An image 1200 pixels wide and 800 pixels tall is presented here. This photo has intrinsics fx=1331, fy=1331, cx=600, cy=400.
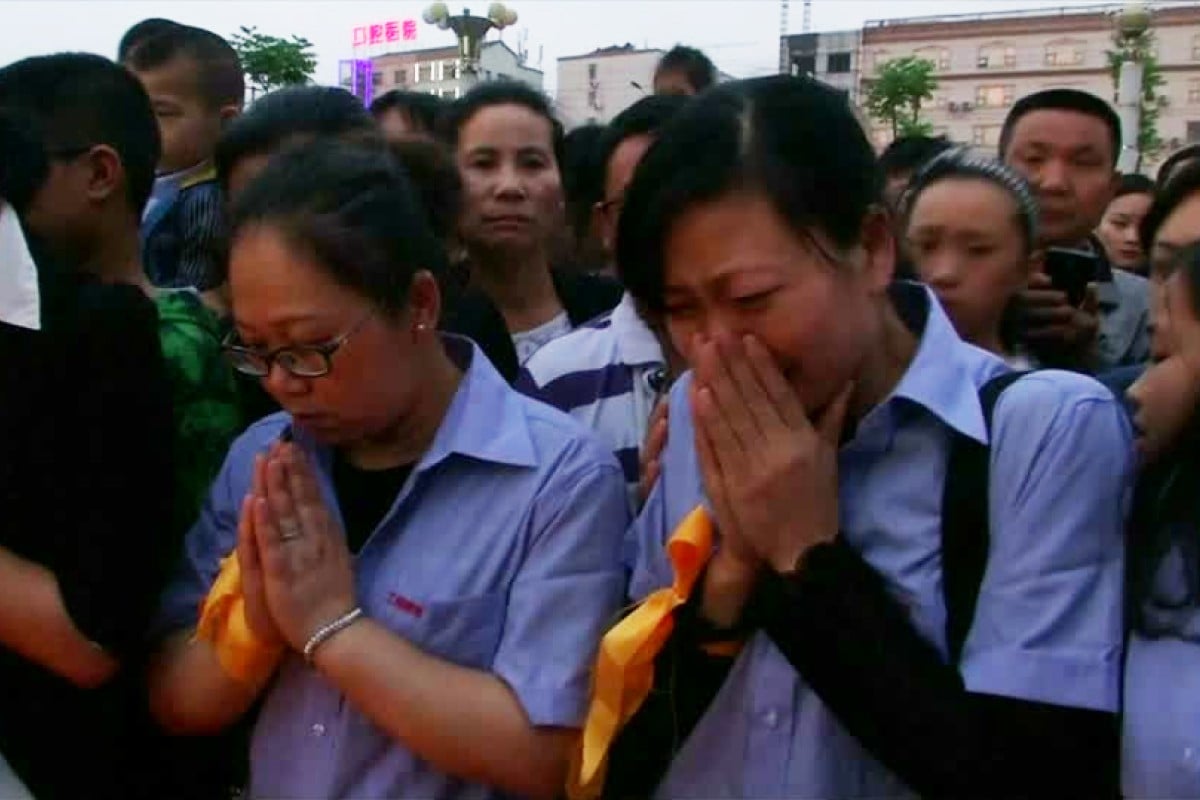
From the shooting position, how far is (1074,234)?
311 cm

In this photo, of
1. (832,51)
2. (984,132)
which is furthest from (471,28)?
(984,132)

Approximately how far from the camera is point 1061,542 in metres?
1.35

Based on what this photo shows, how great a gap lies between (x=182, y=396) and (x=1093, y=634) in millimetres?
1219

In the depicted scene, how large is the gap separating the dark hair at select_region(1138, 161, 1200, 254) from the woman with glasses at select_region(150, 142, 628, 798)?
1.10m

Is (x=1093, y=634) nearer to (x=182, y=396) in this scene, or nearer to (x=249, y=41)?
(x=182, y=396)

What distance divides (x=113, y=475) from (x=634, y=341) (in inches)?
37.0

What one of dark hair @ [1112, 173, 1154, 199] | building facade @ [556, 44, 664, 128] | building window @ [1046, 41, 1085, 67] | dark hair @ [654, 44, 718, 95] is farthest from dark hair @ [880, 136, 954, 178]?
building window @ [1046, 41, 1085, 67]

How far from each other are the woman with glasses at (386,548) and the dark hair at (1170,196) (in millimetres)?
1102

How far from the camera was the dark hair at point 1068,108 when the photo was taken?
10.7ft

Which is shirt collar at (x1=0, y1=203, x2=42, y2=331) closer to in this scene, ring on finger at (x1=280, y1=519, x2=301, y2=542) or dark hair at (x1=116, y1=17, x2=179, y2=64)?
ring on finger at (x1=280, y1=519, x2=301, y2=542)

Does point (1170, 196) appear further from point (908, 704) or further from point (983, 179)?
point (908, 704)

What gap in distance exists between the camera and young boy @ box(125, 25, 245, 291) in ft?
10.1

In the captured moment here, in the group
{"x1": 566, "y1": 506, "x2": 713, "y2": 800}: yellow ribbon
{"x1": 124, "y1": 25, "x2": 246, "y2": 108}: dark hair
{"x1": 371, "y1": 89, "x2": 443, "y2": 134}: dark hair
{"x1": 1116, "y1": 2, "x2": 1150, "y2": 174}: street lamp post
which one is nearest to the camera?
{"x1": 566, "y1": 506, "x2": 713, "y2": 800}: yellow ribbon

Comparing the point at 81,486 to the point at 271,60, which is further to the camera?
the point at 271,60
